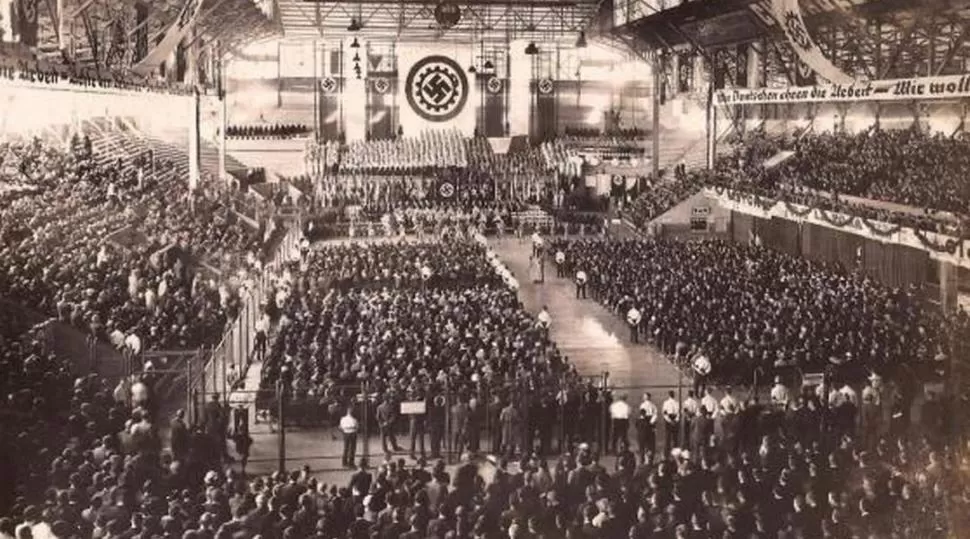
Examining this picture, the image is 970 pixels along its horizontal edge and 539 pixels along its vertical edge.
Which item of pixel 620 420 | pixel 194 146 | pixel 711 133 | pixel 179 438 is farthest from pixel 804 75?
pixel 179 438

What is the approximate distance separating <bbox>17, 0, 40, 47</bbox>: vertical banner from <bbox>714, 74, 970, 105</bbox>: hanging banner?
20.5m

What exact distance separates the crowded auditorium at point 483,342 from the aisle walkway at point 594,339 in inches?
5.1

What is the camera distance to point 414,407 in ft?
55.0

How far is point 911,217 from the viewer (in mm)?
27891

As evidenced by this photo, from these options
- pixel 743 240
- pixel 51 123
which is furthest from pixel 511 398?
pixel 743 240

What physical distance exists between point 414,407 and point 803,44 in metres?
12.0

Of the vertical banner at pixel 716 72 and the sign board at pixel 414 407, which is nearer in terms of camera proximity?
the sign board at pixel 414 407

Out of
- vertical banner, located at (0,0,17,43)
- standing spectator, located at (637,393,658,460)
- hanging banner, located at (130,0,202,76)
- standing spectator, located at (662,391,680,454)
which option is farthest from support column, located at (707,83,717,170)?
vertical banner, located at (0,0,17,43)

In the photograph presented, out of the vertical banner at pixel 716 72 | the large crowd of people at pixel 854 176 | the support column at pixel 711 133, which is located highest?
the vertical banner at pixel 716 72

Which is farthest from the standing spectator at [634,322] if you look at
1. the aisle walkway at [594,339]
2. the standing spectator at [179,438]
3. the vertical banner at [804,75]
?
the vertical banner at [804,75]

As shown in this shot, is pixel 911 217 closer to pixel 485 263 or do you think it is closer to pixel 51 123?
pixel 485 263

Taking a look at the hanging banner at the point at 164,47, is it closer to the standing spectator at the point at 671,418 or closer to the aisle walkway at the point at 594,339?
the aisle walkway at the point at 594,339

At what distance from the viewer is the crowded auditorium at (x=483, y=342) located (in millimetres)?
12234

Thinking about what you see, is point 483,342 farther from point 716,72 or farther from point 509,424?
point 716,72
